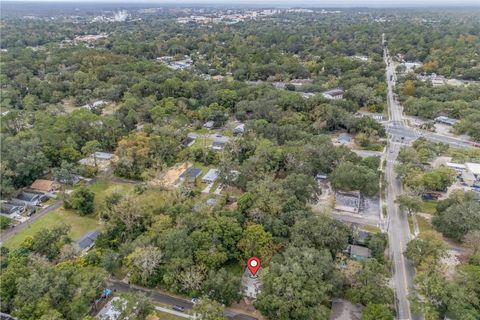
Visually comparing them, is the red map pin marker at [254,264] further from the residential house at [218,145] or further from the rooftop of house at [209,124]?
the rooftop of house at [209,124]

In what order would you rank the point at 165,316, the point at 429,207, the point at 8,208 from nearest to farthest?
the point at 165,316
the point at 8,208
the point at 429,207

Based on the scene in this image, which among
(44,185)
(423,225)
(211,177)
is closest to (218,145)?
(211,177)

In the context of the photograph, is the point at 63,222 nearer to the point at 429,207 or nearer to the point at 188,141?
the point at 188,141

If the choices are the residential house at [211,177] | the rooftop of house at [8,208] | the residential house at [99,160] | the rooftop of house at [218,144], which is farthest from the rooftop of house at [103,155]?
the rooftop of house at [218,144]

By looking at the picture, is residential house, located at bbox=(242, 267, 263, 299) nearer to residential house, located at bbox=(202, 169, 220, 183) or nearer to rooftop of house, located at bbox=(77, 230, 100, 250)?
rooftop of house, located at bbox=(77, 230, 100, 250)

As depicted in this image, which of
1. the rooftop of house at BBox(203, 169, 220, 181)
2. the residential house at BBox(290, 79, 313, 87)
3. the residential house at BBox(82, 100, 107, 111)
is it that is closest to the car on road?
the rooftop of house at BBox(203, 169, 220, 181)

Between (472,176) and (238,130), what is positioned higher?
(472,176)
